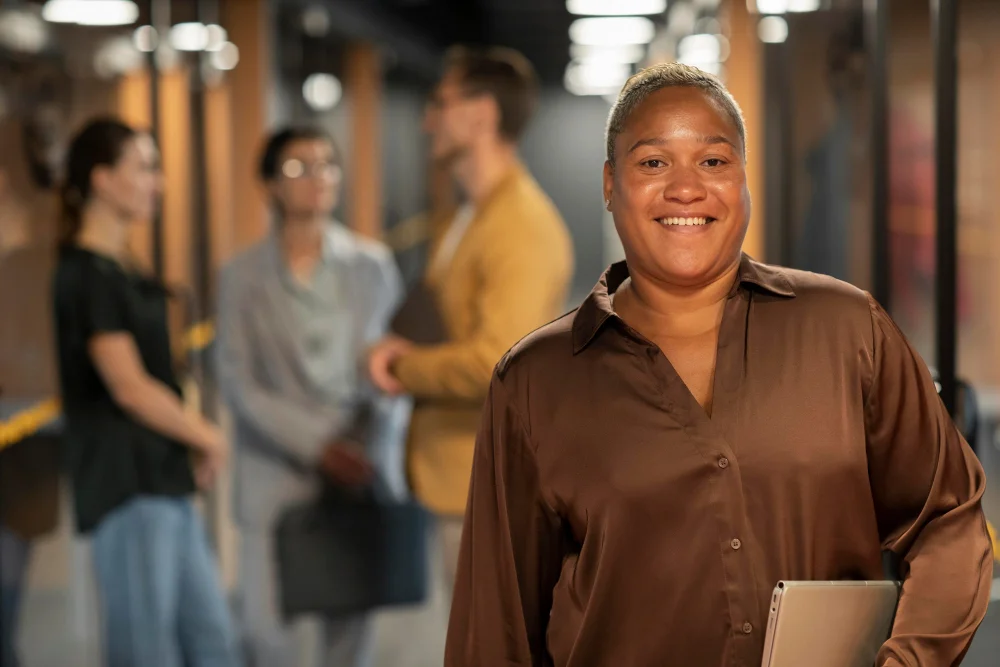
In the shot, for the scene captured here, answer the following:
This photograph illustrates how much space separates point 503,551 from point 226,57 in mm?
3718

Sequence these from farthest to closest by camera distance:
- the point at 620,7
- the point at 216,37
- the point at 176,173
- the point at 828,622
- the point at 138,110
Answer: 1. the point at 620,7
2. the point at 216,37
3. the point at 176,173
4. the point at 138,110
5. the point at 828,622

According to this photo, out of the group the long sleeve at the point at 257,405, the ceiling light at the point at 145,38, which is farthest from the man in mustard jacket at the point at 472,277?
the ceiling light at the point at 145,38

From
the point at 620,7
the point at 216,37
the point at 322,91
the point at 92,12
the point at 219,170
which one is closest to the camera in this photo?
the point at 92,12

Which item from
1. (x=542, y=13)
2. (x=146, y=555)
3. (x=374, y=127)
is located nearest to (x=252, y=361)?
(x=146, y=555)

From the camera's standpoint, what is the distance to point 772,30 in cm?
440

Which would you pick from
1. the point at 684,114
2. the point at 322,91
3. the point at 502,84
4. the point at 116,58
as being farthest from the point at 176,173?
the point at 684,114

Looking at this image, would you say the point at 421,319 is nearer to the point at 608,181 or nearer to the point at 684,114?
the point at 608,181

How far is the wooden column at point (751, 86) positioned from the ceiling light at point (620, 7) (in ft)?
1.16

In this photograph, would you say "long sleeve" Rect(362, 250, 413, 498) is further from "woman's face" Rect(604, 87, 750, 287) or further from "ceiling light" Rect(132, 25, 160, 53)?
"woman's face" Rect(604, 87, 750, 287)

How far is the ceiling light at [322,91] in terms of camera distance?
507 cm

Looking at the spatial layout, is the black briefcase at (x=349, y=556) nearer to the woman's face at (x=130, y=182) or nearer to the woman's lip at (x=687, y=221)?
the woman's face at (x=130, y=182)

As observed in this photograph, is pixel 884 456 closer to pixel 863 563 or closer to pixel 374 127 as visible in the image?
pixel 863 563

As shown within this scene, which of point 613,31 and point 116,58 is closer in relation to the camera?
point 116,58

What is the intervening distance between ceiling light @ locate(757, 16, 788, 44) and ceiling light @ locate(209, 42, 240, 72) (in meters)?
1.98
